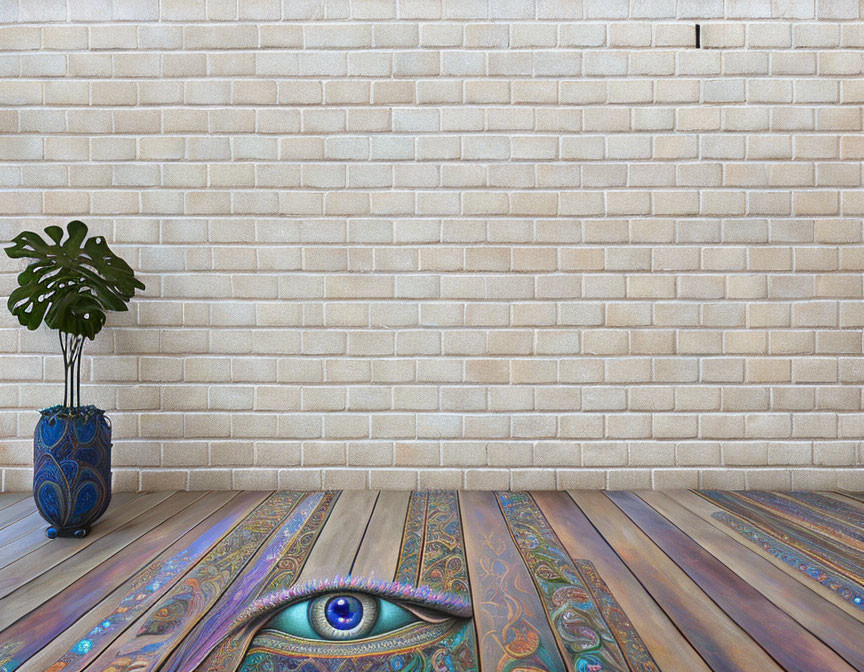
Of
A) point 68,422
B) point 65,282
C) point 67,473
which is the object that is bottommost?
point 67,473

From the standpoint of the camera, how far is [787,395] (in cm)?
223

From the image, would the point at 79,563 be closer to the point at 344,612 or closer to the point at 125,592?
the point at 125,592

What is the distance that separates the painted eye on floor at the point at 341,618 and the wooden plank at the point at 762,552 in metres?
1.12

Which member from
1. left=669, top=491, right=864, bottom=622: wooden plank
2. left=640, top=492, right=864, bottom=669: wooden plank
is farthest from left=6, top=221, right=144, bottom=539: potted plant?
left=669, top=491, right=864, bottom=622: wooden plank

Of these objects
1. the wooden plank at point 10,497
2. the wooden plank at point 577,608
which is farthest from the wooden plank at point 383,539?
the wooden plank at point 10,497

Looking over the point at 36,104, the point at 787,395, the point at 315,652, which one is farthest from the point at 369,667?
the point at 36,104

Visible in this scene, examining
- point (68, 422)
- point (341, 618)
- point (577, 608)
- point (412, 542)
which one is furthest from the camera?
point (68, 422)

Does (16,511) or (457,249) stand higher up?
(457,249)

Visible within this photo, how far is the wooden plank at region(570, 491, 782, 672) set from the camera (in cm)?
107

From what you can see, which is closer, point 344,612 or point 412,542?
point 344,612

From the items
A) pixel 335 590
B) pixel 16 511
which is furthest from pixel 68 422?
pixel 335 590

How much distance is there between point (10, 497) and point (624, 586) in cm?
249

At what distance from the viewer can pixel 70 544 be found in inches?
67.6

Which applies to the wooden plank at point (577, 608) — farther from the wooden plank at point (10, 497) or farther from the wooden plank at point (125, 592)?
the wooden plank at point (10, 497)
